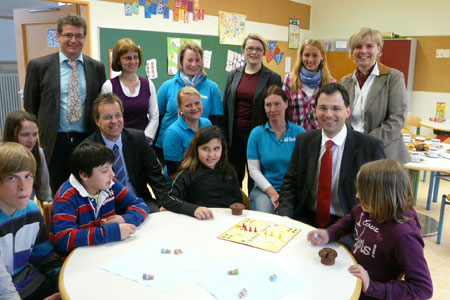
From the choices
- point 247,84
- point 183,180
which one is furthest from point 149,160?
point 247,84

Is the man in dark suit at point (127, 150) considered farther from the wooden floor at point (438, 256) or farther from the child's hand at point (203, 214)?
the wooden floor at point (438, 256)

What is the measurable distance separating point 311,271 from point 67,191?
1132 millimetres

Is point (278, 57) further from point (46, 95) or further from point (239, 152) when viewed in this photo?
point (46, 95)

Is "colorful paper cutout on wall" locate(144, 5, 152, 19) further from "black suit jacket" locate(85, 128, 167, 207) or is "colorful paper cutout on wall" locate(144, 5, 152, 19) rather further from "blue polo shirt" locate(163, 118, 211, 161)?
"black suit jacket" locate(85, 128, 167, 207)

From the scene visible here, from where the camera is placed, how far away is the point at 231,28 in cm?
584

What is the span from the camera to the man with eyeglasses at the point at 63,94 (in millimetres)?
2631

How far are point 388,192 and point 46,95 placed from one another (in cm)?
220

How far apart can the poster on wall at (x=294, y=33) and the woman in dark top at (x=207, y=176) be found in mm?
5348

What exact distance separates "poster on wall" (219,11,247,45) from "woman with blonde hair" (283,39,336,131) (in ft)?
9.25

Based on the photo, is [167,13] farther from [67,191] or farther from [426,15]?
[426,15]

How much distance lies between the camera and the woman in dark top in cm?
231

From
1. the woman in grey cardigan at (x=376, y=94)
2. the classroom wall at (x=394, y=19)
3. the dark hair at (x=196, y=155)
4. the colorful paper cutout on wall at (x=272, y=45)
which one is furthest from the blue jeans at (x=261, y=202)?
the classroom wall at (x=394, y=19)

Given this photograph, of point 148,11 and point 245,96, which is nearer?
point 245,96

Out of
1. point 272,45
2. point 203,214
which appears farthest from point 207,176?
point 272,45
